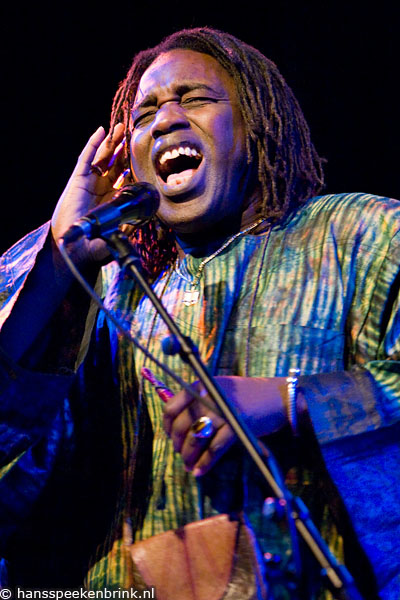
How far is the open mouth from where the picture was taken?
1898 millimetres

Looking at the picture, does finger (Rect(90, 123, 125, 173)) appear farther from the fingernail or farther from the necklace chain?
the necklace chain

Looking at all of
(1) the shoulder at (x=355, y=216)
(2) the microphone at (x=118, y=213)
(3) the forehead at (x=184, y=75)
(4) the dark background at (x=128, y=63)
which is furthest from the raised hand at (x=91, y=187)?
(4) the dark background at (x=128, y=63)

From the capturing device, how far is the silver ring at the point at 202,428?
51.6 inches

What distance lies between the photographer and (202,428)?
132 centimetres

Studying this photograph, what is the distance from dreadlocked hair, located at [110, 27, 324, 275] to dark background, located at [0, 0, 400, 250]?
47cm

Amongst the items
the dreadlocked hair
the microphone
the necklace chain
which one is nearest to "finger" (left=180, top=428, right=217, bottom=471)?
the microphone

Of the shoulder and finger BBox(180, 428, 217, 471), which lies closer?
finger BBox(180, 428, 217, 471)

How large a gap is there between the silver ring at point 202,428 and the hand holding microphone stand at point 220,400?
16 centimetres

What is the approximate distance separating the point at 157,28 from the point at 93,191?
102 cm

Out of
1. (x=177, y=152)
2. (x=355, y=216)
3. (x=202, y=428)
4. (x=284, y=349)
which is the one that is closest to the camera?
(x=202, y=428)

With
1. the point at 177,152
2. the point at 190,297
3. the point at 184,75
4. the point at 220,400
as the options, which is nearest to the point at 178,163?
the point at 177,152

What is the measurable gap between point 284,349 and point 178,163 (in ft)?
2.11

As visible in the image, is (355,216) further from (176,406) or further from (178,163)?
(176,406)

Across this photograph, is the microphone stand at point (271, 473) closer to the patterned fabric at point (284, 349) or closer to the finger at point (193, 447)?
the finger at point (193, 447)
